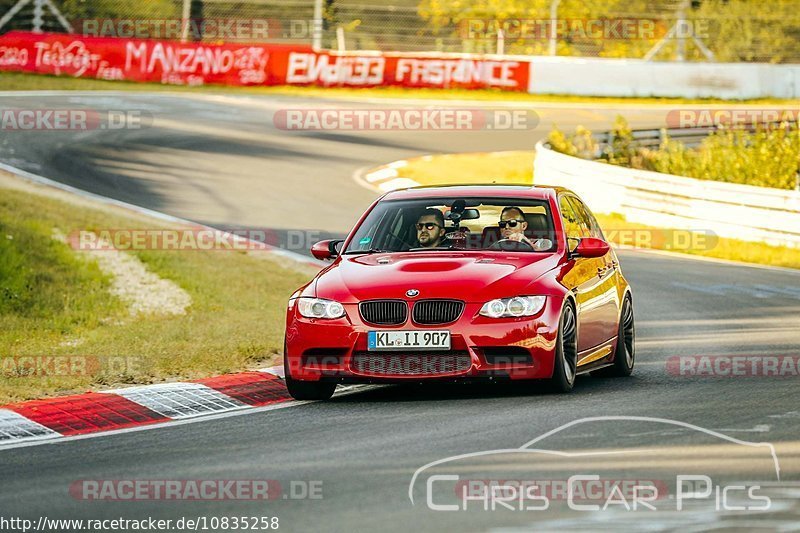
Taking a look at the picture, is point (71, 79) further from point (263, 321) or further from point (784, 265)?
point (263, 321)

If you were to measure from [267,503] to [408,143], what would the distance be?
93.1ft

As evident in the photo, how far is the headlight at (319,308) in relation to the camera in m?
9.61

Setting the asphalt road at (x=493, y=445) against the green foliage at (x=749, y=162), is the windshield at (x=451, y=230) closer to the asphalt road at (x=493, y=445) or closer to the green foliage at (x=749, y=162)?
the asphalt road at (x=493, y=445)

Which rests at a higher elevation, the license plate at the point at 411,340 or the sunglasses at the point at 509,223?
the sunglasses at the point at 509,223

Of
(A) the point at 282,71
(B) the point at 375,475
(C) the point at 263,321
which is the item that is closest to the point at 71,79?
(A) the point at 282,71

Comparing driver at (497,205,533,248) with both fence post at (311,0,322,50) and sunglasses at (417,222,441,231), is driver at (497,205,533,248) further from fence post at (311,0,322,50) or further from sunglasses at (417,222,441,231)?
fence post at (311,0,322,50)

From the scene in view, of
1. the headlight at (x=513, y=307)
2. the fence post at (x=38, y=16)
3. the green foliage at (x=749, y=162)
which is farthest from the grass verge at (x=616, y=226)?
the fence post at (x=38, y=16)

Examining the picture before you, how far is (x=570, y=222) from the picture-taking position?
433 inches

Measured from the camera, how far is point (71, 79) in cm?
4256

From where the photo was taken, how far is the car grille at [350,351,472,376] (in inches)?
367

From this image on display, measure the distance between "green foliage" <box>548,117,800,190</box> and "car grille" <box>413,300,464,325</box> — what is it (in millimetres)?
17431

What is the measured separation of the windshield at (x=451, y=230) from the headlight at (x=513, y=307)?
1046 mm

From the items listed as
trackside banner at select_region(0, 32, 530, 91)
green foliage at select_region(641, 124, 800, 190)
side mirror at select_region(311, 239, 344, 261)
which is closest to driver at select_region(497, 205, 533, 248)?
side mirror at select_region(311, 239, 344, 261)

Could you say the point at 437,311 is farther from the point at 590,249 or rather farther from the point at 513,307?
the point at 590,249
